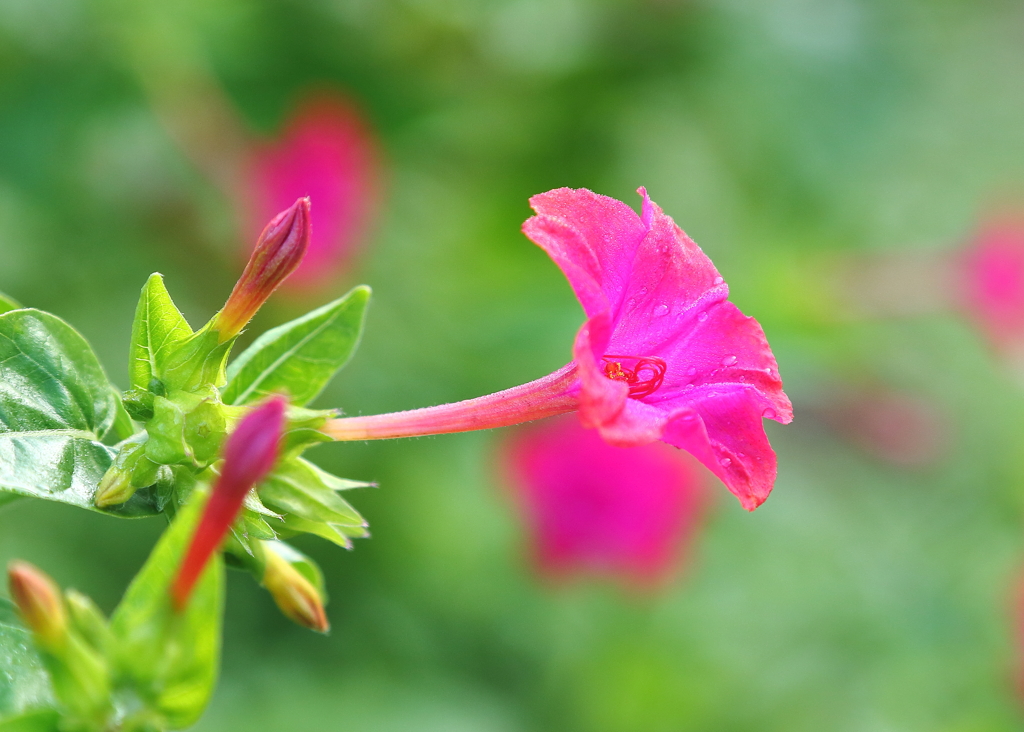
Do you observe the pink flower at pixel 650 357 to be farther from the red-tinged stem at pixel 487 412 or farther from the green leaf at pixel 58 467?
the green leaf at pixel 58 467

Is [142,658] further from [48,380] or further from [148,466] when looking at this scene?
[48,380]

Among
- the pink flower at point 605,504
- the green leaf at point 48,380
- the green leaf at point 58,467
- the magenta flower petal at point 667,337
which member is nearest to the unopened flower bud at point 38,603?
the green leaf at point 58,467

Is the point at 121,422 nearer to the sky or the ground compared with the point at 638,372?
nearer to the ground

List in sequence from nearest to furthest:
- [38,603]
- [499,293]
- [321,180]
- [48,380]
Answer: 1. [38,603]
2. [48,380]
3. [321,180]
4. [499,293]

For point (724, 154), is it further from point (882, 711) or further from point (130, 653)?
point (130, 653)

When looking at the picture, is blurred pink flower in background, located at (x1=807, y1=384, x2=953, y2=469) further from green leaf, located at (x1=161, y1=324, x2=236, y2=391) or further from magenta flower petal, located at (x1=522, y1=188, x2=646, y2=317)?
green leaf, located at (x1=161, y1=324, x2=236, y2=391)

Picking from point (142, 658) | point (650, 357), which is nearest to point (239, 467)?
point (142, 658)

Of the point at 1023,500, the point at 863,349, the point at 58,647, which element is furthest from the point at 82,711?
the point at 863,349
